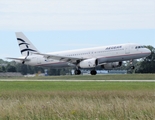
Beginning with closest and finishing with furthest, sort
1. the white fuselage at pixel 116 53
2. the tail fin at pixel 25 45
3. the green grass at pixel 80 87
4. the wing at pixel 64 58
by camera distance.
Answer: the green grass at pixel 80 87
the white fuselage at pixel 116 53
the wing at pixel 64 58
the tail fin at pixel 25 45

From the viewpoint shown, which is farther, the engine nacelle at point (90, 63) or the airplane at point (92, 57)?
the engine nacelle at point (90, 63)

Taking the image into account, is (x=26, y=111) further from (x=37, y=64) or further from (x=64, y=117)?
(x=37, y=64)

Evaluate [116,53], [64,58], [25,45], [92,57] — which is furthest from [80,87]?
[25,45]

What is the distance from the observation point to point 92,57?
65.4 meters

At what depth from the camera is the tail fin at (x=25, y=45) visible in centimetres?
7686

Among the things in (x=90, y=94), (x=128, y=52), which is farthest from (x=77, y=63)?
(x=90, y=94)

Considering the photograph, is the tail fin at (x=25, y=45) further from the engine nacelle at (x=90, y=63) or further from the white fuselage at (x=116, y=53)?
the engine nacelle at (x=90, y=63)

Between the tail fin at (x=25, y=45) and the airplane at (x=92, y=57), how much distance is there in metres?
0.47

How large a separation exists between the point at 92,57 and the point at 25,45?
16367 mm

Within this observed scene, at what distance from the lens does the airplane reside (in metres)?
62.8

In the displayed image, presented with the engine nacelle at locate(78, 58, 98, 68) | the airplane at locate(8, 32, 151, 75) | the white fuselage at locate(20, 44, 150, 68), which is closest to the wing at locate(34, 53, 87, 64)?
→ the airplane at locate(8, 32, 151, 75)

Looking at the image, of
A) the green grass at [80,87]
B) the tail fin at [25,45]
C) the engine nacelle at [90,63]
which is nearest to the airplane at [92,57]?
the engine nacelle at [90,63]

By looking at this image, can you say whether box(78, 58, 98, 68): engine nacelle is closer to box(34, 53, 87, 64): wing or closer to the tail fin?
box(34, 53, 87, 64): wing

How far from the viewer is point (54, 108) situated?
17.5m
